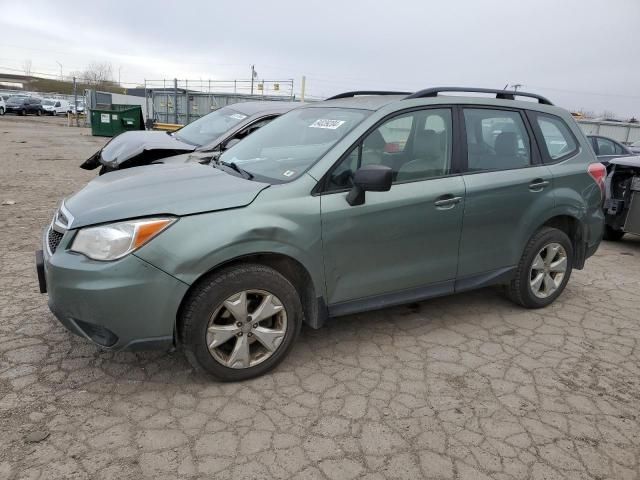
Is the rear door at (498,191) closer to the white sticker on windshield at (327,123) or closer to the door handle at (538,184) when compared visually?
the door handle at (538,184)

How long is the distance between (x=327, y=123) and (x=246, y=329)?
1597 millimetres

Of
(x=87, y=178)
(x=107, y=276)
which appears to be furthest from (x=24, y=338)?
(x=87, y=178)

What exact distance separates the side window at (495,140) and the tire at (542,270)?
2.17 ft

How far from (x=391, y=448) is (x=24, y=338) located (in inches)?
102

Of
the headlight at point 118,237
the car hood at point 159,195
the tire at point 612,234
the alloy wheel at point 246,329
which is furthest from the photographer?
the tire at point 612,234

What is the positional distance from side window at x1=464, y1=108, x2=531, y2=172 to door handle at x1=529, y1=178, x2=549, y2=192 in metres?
0.16

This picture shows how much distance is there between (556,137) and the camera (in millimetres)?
4348

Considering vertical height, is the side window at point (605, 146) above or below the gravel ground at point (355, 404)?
above

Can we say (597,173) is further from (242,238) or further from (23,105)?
(23,105)

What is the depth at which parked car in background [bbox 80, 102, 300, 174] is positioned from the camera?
6055 millimetres

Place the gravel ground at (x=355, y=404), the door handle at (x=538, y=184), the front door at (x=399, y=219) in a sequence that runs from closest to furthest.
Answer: the gravel ground at (x=355, y=404)
the front door at (x=399, y=219)
the door handle at (x=538, y=184)

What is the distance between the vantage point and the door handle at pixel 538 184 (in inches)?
156

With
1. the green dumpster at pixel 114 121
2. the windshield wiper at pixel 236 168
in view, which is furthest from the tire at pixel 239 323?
the green dumpster at pixel 114 121

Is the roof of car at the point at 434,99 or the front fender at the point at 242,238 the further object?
the roof of car at the point at 434,99
